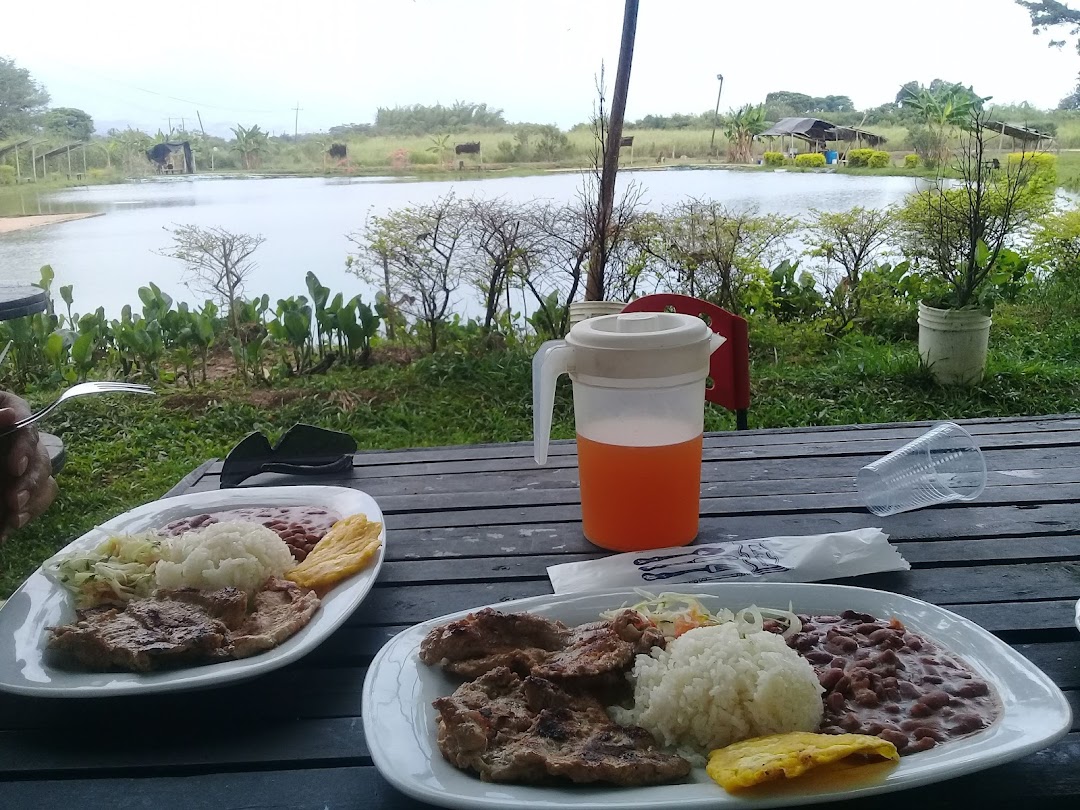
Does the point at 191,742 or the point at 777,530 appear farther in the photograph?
the point at 777,530

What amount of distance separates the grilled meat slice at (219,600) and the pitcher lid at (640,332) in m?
0.54

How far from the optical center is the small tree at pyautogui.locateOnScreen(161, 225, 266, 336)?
4449 millimetres

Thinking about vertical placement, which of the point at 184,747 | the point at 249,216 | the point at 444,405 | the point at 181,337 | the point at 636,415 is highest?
the point at 249,216

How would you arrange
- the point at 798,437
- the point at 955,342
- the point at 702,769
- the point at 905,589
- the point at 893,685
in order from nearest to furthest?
the point at 702,769
the point at 893,685
the point at 905,589
the point at 798,437
the point at 955,342

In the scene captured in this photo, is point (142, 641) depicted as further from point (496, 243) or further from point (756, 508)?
point (496, 243)

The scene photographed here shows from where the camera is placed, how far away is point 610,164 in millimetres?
4320

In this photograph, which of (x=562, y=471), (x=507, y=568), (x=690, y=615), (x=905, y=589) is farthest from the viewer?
(x=562, y=471)

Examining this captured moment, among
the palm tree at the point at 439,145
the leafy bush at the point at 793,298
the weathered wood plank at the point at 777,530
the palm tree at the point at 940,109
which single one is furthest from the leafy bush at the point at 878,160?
the weathered wood plank at the point at 777,530

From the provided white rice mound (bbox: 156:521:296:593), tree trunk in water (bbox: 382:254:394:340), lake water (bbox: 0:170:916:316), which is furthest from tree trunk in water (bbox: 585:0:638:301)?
white rice mound (bbox: 156:521:296:593)

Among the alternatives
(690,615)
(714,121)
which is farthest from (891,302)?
(690,615)

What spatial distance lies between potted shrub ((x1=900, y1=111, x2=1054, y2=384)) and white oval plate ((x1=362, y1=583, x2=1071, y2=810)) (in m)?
3.24

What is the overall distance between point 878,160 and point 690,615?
18.3ft

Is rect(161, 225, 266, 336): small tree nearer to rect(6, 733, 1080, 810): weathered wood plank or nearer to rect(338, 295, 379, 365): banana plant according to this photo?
rect(338, 295, 379, 365): banana plant

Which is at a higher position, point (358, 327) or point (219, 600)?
point (219, 600)
